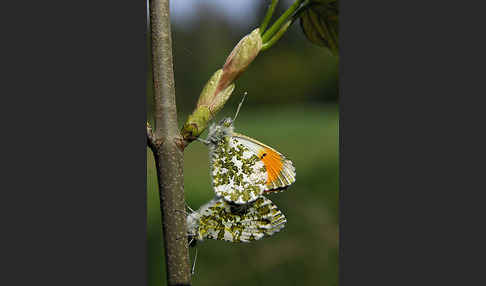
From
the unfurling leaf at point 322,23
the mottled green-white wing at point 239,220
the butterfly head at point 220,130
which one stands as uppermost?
the unfurling leaf at point 322,23

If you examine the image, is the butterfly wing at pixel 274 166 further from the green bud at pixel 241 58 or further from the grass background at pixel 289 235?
the grass background at pixel 289 235

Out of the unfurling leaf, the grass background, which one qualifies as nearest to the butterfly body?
the unfurling leaf

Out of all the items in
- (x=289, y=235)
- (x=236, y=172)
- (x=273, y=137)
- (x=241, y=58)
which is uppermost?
(x=241, y=58)

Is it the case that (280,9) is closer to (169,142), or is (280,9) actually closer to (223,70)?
(223,70)

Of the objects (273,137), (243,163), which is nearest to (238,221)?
(243,163)

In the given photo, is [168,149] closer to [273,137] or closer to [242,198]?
[242,198]

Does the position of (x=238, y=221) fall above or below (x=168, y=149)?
below

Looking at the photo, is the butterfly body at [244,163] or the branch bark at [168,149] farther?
the butterfly body at [244,163]

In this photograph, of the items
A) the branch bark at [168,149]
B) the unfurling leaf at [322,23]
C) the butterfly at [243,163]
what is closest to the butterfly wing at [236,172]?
the butterfly at [243,163]
